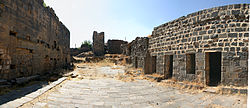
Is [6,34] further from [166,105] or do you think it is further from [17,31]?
[166,105]

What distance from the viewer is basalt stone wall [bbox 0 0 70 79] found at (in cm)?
557

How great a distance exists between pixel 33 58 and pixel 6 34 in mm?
2397

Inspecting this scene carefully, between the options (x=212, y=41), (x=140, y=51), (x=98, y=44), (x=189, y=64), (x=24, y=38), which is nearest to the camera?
(x=212, y=41)

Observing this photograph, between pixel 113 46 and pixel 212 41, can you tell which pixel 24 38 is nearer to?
pixel 212 41

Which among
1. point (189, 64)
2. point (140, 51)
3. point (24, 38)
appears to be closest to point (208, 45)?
point (189, 64)

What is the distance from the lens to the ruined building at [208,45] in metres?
4.69

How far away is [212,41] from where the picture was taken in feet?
17.1

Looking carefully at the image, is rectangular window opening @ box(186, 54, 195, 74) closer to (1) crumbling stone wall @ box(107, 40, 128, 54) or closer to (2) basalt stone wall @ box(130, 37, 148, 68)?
(2) basalt stone wall @ box(130, 37, 148, 68)

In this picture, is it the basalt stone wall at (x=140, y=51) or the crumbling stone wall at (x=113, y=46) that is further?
the crumbling stone wall at (x=113, y=46)

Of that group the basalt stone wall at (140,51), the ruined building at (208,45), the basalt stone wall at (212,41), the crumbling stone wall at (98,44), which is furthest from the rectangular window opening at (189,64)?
→ the crumbling stone wall at (98,44)

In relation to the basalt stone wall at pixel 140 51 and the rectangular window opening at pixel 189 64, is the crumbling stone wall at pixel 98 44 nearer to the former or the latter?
the basalt stone wall at pixel 140 51

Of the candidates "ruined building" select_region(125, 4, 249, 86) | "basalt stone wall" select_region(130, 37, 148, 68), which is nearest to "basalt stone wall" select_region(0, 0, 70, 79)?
"basalt stone wall" select_region(130, 37, 148, 68)

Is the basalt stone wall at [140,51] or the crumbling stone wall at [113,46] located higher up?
the crumbling stone wall at [113,46]

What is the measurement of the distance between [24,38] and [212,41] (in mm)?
9534
